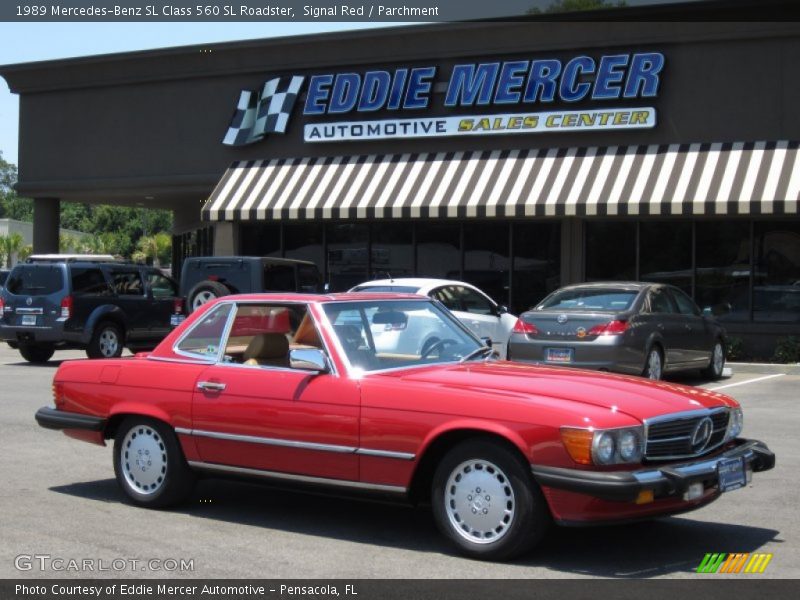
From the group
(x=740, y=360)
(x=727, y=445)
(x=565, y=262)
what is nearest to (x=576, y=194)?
(x=565, y=262)

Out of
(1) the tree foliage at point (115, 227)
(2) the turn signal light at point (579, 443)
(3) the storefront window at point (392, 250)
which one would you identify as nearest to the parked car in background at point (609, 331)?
(2) the turn signal light at point (579, 443)

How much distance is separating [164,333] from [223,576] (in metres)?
15.9

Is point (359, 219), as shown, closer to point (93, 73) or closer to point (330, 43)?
point (330, 43)

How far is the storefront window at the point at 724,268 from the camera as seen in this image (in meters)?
21.9

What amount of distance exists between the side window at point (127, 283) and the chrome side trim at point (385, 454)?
14.7 metres

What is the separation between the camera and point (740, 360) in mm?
21562

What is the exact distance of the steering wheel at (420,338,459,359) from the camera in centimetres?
762

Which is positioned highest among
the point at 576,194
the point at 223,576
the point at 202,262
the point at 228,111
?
the point at 228,111

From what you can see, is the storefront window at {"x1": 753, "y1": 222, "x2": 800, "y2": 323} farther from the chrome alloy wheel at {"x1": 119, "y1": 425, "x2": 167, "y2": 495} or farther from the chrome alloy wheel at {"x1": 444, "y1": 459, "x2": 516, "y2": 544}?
the chrome alloy wheel at {"x1": 444, "y1": 459, "x2": 516, "y2": 544}

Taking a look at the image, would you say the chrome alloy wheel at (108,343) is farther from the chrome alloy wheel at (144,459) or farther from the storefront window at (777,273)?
the chrome alloy wheel at (144,459)

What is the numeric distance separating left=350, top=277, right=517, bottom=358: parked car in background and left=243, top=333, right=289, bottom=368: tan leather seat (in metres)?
8.35

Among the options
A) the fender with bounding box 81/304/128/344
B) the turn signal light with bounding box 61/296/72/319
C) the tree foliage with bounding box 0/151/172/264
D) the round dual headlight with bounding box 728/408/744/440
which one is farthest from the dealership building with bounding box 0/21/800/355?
the tree foliage with bounding box 0/151/172/264

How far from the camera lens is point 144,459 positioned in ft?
26.1

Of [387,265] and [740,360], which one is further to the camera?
[387,265]
